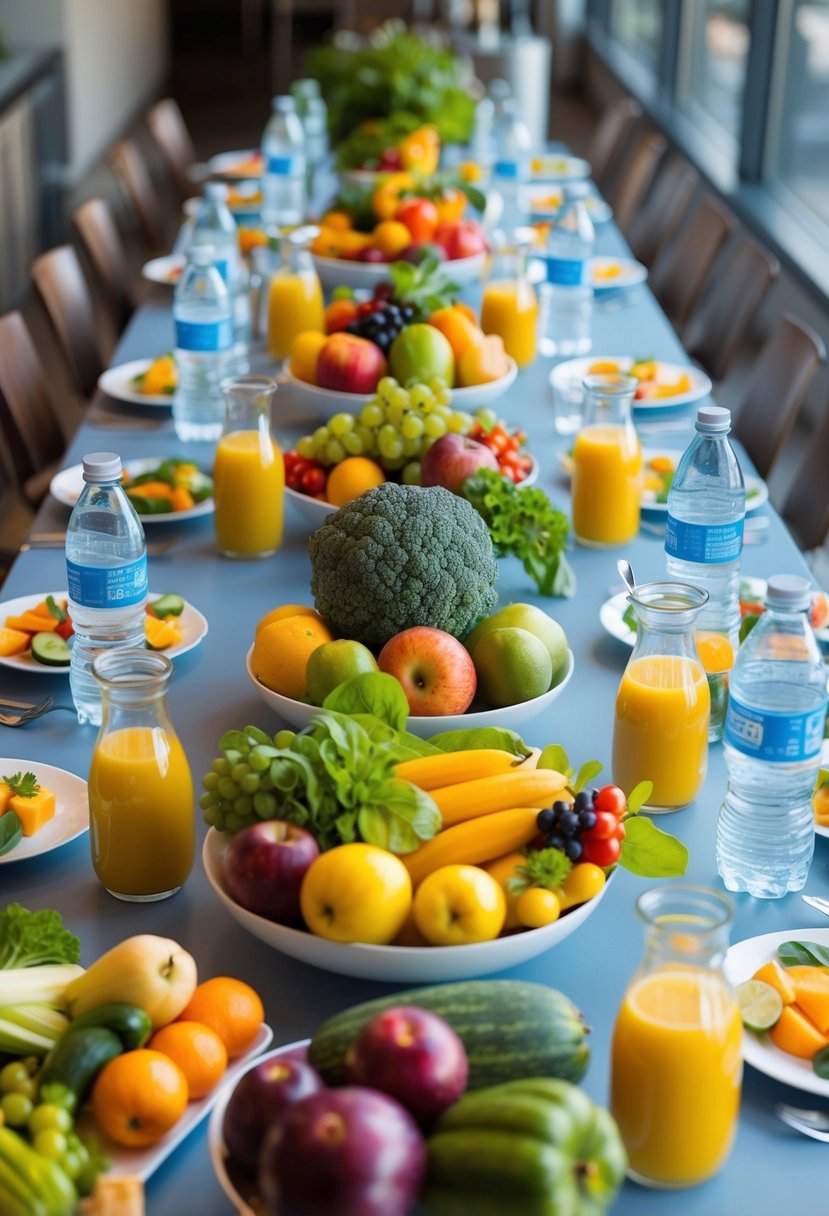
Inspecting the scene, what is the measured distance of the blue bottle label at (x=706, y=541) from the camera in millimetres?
1796

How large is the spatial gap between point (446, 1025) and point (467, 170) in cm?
356

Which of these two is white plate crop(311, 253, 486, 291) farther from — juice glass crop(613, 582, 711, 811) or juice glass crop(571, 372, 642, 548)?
juice glass crop(613, 582, 711, 811)

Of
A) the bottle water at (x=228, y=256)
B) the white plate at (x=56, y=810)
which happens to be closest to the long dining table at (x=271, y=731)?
the white plate at (x=56, y=810)

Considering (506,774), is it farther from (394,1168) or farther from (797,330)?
(797,330)

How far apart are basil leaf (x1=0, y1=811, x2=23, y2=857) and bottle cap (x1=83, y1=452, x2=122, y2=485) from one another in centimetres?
37

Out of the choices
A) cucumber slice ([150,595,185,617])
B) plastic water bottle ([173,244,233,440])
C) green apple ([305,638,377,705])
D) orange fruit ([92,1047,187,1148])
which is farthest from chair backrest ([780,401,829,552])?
orange fruit ([92,1047,187,1148])

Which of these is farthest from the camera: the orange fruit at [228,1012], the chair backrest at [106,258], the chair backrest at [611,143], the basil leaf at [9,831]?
the chair backrest at [611,143]

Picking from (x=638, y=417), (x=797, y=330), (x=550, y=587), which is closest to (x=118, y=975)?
(x=550, y=587)

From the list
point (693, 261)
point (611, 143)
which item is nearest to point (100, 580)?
point (693, 261)

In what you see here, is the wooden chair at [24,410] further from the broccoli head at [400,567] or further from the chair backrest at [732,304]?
the chair backrest at [732,304]

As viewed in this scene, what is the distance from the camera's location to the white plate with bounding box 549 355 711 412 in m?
2.76

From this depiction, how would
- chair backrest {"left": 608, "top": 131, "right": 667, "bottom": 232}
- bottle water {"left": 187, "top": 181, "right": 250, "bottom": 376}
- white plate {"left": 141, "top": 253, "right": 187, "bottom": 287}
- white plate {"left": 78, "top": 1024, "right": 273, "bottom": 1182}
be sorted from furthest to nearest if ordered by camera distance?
chair backrest {"left": 608, "top": 131, "right": 667, "bottom": 232} → white plate {"left": 141, "top": 253, "right": 187, "bottom": 287} → bottle water {"left": 187, "top": 181, "right": 250, "bottom": 376} → white plate {"left": 78, "top": 1024, "right": 273, "bottom": 1182}

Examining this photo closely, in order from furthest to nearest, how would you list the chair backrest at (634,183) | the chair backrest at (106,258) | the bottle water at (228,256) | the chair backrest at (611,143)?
the chair backrest at (611,143) < the chair backrest at (634,183) < the chair backrest at (106,258) < the bottle water at (228,256)

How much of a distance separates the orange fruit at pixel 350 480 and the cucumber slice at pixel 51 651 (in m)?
0.50
